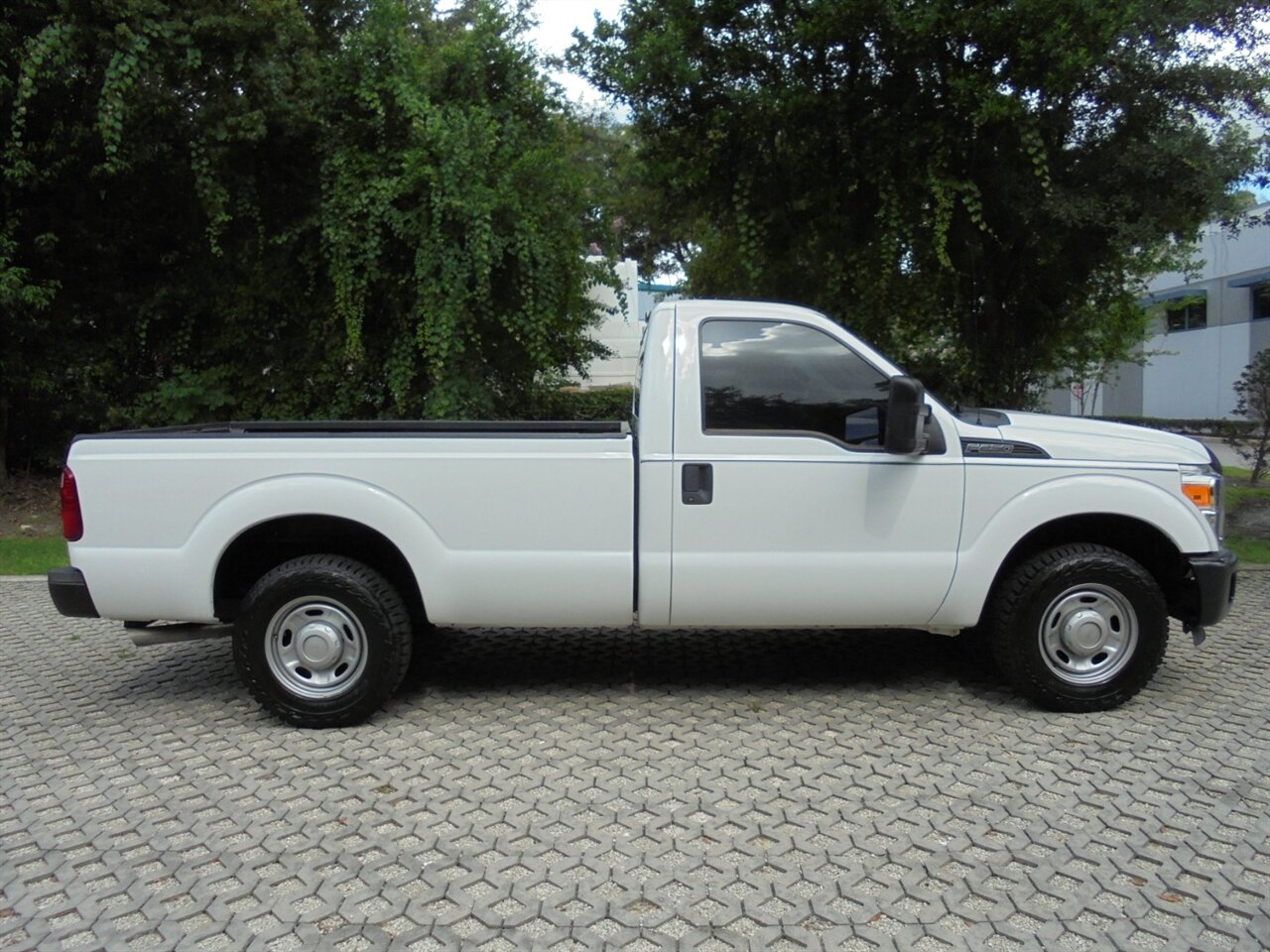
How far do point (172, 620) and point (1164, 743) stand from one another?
4.79 meters

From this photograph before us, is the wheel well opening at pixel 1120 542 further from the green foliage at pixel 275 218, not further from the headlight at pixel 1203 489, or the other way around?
the green foliage at pixel 275 218

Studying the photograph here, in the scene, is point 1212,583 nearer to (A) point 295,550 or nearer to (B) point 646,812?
(B) point 646,812

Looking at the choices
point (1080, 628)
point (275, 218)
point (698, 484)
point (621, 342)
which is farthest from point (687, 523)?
point (621, 342)

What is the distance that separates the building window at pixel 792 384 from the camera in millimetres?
5062

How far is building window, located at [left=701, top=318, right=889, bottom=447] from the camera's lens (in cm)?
506

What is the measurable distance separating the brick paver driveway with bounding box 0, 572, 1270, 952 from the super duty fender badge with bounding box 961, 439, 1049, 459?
130cm

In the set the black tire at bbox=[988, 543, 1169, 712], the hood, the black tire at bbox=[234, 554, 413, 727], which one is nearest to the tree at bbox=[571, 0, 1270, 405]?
the hood

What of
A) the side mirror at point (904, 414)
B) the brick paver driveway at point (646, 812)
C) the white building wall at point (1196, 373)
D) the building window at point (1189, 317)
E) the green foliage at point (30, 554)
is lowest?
the brick paver driveway at point (646, 812)

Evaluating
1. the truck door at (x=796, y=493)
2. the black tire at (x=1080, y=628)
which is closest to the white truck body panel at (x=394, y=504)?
the truck door at (x=796, y=493)

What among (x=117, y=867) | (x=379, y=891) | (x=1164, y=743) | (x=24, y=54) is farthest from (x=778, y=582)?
(x=24, y=54)

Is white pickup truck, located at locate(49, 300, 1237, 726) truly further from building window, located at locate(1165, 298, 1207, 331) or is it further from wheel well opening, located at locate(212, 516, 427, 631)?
building window, located at locate(1165, 298, 1207, 331)

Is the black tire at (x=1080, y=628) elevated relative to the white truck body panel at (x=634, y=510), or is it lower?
lower

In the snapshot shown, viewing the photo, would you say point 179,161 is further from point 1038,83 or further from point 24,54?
point 1038,83

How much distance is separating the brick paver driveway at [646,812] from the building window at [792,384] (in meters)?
1.47
